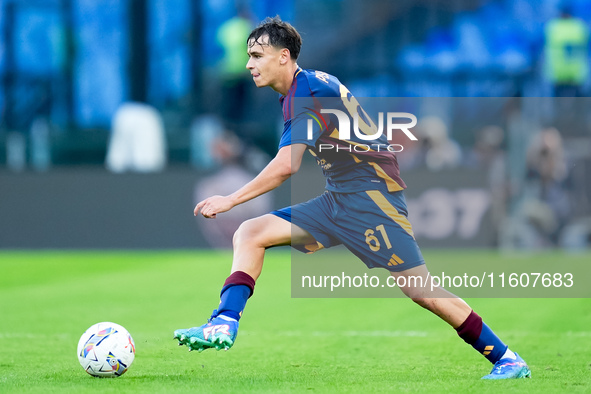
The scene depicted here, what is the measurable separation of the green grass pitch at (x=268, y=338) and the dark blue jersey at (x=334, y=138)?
44.2 inches

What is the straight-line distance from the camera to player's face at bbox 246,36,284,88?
5.46m

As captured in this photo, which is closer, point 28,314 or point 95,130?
point 28,314

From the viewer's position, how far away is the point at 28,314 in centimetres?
878

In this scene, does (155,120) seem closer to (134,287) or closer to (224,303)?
(134,287)

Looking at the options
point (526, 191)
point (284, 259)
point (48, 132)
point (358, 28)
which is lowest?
point (284, 259)

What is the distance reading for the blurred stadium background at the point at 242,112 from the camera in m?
14.4

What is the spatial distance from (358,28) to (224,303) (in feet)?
42.4

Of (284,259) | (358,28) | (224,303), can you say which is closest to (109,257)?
(284,259)

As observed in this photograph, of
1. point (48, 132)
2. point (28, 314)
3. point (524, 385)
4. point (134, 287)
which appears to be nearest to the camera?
point (524, 385)

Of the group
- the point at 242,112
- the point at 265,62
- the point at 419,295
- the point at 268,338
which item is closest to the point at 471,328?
the point at 419,295

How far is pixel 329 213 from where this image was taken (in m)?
5.66

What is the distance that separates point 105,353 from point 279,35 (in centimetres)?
200

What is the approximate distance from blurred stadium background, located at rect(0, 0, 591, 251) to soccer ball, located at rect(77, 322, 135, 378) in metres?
Result: 8.91

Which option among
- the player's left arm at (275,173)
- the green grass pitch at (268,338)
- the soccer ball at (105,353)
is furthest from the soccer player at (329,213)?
the soccer ball at (105,353)
